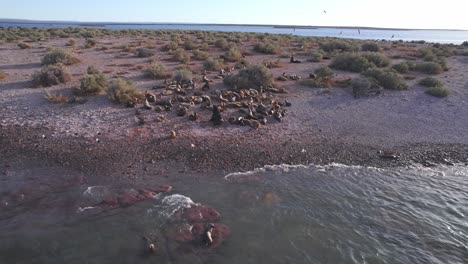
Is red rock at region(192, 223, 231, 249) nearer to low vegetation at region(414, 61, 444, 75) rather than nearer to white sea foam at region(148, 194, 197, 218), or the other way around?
white sea foam at region(148, 194, 197, 218)

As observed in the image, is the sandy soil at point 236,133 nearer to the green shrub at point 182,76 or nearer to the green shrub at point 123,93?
the green shrub at point 123,93

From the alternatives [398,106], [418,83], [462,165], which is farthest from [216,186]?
[418,83]

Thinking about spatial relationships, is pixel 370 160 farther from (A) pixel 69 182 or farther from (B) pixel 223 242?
(A) pixel 69 182

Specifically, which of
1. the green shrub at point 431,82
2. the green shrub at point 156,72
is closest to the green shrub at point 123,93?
the green shrub at point 156,72

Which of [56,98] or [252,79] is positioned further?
[252,79]

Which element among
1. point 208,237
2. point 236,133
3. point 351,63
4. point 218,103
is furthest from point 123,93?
point 351,63

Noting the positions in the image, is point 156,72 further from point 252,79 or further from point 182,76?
point 252,79

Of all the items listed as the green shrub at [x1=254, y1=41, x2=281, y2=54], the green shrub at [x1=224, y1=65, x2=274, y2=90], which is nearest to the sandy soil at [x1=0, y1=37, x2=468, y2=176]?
the green shrub at [x1=224, y1=65, x2=274, y2=90]
